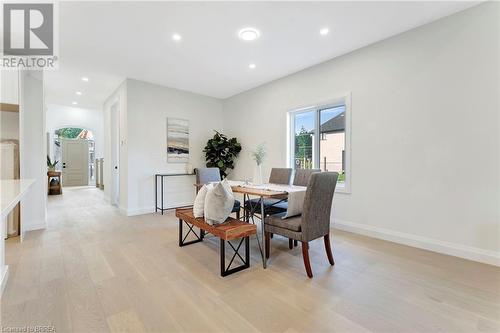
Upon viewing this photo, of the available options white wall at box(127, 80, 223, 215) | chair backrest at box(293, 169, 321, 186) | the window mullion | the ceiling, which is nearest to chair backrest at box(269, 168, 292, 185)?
chair backrest at box(293, 169, 321, 186)

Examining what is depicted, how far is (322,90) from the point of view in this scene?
3842 millimetres

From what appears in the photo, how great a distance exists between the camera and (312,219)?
214 cm

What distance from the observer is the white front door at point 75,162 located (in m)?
8.84

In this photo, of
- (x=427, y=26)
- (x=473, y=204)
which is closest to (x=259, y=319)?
(x=473, y=204)

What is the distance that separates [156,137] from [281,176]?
9.69ft

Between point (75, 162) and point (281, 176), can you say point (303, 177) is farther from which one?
point (75, 162)

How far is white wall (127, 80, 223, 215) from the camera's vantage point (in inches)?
181

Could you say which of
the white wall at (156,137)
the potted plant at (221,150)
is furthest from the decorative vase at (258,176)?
the white wall at (156,137)

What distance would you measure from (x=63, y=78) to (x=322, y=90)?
16.3ft

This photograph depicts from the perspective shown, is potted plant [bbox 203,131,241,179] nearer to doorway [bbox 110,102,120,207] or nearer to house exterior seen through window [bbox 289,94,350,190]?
house exterior seen through window [bbox 289,94,350,190]

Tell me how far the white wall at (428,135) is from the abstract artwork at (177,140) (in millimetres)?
3201

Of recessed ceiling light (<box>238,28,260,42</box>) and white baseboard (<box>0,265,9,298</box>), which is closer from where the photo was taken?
white baseboard (<box>0,265,9,298</box>)

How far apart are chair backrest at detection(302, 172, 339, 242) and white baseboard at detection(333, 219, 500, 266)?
136 cm

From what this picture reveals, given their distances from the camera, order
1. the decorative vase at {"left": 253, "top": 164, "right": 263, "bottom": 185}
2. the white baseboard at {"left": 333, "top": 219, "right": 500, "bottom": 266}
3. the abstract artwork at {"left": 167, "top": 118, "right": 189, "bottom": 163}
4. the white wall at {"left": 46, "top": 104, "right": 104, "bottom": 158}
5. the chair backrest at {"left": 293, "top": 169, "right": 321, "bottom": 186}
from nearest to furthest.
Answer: the white baseboard at {"left": 333, "top": 219, "right": 500, "bottom": 266}, the decorative vase at {"left": 253, "top": 164, "right": 263, "bottom": 185}, the chair backrest at {"left": 293, "top": 169, "right": 321, "bottom": 186}, the abstract artwork at {"left": 167, "top": 118, "right": 189, "bottom": 163}, the white wall at {"left": 46, "top": 104, "right": 104, "bottom": 158}
